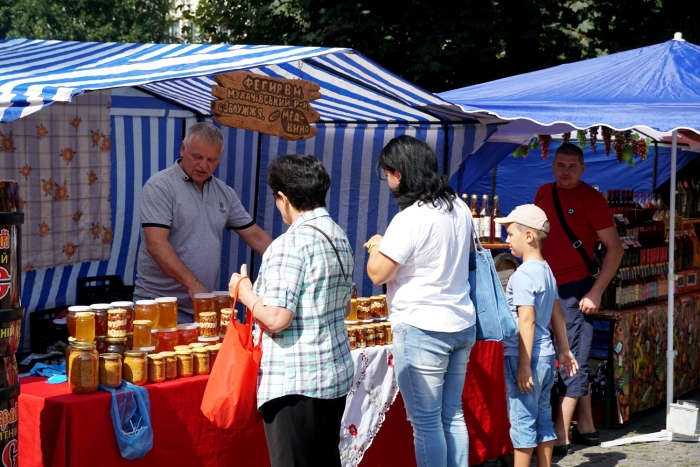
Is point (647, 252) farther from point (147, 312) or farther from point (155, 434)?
point (155, 434)

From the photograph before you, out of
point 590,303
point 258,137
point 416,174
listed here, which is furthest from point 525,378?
point 258,137

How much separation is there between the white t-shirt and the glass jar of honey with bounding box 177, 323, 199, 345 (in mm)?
897

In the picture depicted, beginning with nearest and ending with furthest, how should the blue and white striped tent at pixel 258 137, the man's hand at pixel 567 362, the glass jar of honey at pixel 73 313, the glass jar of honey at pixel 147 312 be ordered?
1. the glass jar of honey at pixel 73 313
2. the glass jar of honey at pixel 147 312
3. the man's hand at pixel 567 362
4. the blue and white striped tent at pixel 258 137

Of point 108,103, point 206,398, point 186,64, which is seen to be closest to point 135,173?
point 108,103

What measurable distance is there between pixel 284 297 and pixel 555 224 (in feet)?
9.54

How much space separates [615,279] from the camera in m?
5.50

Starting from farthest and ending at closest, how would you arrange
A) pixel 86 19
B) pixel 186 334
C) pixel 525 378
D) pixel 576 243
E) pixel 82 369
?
pixel 86 19 < pixel 576 243 < pixel 525 378 < pixel 186 334 < pixel 82 369

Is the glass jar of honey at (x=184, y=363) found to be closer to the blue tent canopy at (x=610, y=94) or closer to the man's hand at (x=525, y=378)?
the man's hand at (x=525, y=378)

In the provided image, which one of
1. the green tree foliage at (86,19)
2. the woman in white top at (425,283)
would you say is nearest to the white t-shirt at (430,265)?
the woman in white top at (425,283)

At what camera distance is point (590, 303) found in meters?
4.84

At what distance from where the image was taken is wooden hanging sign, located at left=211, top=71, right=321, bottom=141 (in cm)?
416

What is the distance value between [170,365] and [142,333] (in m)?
0.17

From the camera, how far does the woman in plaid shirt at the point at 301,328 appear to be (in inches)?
102

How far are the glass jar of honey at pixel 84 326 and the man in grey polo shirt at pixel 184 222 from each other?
3.08 feet
